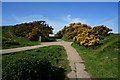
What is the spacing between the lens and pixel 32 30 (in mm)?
23203

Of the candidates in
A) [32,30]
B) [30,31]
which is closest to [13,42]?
[32,30]

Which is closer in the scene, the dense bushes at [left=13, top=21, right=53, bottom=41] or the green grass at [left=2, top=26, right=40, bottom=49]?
the green grass at [left=2, top=26, right=40, bottom=49]

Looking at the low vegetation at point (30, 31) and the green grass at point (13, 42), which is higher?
the low vegetation at point (30, 31)

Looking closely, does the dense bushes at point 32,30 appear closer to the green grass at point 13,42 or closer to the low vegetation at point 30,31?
the low vegetation at point 30,31

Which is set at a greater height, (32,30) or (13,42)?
(32,30)

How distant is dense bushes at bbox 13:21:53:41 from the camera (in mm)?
22759

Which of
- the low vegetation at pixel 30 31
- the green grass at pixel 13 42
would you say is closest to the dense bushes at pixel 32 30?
the low vegetation at pixel 30 31

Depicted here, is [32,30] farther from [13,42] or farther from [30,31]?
[13,42]

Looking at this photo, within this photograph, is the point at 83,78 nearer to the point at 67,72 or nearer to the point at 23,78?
the point at 67,72

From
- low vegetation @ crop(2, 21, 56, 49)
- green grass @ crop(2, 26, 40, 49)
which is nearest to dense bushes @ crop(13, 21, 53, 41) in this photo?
low vegetation @ crop(2, 21, 56, 49)

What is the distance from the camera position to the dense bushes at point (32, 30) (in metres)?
22.8

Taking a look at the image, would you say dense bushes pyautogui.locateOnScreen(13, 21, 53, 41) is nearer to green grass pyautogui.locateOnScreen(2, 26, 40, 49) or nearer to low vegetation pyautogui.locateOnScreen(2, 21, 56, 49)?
low vegetation pyautogui.locateOnScreen(2, 21, 56, 49)

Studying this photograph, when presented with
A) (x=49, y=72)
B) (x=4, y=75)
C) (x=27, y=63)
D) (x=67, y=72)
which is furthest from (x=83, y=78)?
(x=4, y=75)

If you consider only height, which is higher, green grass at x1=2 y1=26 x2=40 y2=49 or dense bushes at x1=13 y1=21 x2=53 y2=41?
dense bushes at x1=13 y1=21 x2=53 y2=41
